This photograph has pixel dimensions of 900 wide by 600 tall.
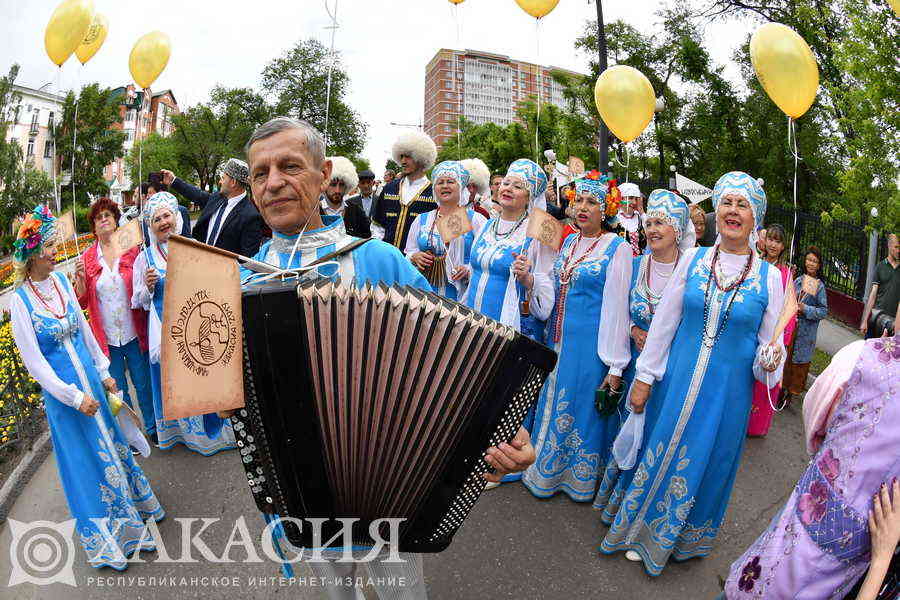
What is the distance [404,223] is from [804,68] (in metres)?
A: 3.90

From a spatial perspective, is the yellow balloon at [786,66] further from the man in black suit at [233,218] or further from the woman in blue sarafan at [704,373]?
the man in black suit at [233,218]

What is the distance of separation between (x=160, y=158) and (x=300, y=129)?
52.1 meters

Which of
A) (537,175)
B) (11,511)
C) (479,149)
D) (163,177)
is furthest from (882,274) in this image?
(479,149)

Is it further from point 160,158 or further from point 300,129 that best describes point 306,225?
point 160,158

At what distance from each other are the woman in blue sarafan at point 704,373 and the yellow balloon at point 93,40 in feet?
22.5

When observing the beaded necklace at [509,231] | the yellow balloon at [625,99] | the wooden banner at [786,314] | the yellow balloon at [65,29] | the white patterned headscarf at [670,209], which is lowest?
the wooden banner at [786,314]

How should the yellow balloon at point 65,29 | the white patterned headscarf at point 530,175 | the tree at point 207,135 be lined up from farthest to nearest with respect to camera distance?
1. the tree at point 207,135
2. the yellow balloon at point 65,29
3. the white patterned headscarf at point 530,175

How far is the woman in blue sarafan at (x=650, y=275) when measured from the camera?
12.2 feet

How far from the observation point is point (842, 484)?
1700mm

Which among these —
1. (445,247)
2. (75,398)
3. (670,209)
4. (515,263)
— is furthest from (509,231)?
(75,398)

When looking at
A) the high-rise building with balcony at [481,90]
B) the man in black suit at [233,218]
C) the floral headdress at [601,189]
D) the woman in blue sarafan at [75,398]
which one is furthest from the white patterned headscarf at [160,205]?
the high-rise building with balcony at [481,90]

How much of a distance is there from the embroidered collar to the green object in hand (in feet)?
8.04

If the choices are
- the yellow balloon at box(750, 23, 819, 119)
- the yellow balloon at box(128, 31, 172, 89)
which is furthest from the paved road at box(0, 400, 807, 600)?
the yellow balloon at box(128, 31, 172, 89)

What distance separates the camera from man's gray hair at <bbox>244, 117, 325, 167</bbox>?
184cm
